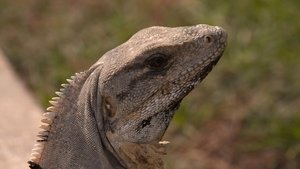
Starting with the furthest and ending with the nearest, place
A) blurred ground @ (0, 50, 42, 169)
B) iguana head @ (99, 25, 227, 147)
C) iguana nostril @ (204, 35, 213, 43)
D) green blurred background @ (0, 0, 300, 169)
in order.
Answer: green blurred background @ (0, 0, 300, 169)
blurred ground @ (0, 50, 42, 169)
iguana nostril @ (204, 35, 213, 43)
iguana head @ (99, 25, 227, 147)

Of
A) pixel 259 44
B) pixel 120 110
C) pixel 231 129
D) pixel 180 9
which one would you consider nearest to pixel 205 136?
pixel 231 129

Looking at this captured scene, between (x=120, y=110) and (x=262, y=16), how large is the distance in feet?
13.3

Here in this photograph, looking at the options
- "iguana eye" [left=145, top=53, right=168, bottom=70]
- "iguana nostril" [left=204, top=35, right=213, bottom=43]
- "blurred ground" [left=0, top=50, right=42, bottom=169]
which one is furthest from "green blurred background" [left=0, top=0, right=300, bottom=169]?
"iguana eye" [left=145, top=53, right=168, bottom=70]

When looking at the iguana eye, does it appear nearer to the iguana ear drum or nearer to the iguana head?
the iguana head

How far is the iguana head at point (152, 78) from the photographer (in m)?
3.76

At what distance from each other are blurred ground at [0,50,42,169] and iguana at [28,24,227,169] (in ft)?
3.14

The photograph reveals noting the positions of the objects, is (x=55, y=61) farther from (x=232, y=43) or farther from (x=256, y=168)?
(x=256, y=168)

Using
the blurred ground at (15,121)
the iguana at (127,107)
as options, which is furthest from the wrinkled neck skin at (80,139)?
the blurred ground at (15,121)

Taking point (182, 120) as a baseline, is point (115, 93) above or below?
below

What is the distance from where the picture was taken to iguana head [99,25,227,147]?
148 inches

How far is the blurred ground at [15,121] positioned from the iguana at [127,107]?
96 centimetres

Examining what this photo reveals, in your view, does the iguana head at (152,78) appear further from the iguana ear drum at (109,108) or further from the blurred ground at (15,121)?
the blurred ground at (15,121)

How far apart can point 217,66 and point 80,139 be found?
3.58m

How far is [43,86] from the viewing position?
7.34 meters
